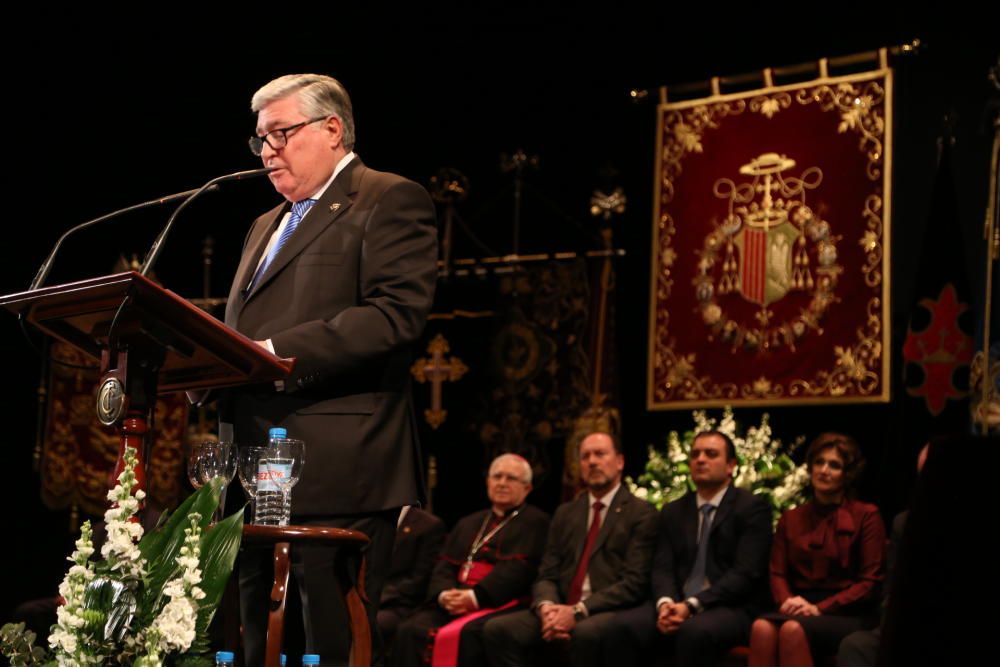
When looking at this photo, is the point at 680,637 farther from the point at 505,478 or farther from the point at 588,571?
the point at 505,478

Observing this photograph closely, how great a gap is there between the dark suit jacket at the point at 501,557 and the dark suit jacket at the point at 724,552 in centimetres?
72

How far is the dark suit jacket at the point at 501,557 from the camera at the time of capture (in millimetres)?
6109

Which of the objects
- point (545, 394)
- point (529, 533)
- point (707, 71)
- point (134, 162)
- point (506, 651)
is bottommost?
point (506, 651)

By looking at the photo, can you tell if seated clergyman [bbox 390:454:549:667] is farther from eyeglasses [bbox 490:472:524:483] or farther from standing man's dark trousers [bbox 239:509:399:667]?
standing man's dark trousers [bbox 239:509:399:667]

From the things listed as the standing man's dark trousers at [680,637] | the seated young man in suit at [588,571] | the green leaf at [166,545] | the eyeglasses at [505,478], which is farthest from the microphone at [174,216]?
the eyeglasses at [505,478]

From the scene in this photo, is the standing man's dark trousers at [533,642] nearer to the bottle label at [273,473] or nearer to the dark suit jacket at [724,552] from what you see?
the dark suit jacket at [724,552]

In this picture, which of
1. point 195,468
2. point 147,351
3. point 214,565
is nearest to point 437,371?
point 195,468

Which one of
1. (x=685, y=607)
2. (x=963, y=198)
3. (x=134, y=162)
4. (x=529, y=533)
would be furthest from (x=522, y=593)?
(x=134, y=162)

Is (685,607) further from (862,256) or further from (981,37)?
(981,37)

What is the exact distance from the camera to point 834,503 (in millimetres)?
5582

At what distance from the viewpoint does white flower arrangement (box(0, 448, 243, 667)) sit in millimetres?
1970

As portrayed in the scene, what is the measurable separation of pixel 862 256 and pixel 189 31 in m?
3.70

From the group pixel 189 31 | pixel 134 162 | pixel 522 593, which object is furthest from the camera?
pixel 134 162

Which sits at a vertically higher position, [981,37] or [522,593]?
[981,37]
